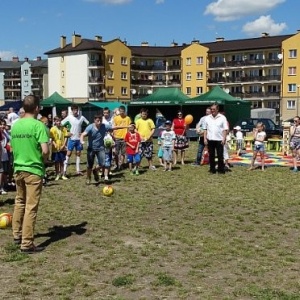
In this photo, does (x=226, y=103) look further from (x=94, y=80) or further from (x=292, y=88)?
(x=94, y=80)

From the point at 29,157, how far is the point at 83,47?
82142 millimetres

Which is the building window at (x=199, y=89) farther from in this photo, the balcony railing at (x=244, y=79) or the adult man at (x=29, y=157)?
the adult man at (x=29, y=157)

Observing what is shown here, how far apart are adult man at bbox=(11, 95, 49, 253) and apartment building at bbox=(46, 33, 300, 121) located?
69715mm

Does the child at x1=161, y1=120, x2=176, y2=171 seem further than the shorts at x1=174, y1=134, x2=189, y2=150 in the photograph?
No

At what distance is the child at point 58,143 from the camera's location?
1309 cm

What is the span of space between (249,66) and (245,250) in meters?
76.3

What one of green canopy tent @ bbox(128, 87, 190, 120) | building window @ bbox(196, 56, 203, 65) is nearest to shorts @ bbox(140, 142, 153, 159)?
green canopy tent @ bbox(128, 87, 190, 120)

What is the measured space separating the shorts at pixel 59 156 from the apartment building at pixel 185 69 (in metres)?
63.5

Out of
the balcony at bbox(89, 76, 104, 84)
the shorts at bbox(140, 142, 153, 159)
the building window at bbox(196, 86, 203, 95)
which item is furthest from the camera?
the building window at bbox(196, 86, 203, 95)

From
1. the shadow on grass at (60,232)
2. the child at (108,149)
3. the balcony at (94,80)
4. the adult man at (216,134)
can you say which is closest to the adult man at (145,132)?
the child at (108,149)

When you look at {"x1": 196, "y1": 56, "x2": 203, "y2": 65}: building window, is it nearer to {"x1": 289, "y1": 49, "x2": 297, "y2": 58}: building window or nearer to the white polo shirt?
{"x1": 289, "y1": 49, "x2": 297, "y2": 58}: building window

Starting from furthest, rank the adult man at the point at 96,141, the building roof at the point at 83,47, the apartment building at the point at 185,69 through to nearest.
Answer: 1. the building roof at the point at 83,47
2. the apartment building at the point at 185,69
3. the adult man at the point at 96,141

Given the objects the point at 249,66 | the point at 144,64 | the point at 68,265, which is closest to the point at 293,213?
the point at 68,265

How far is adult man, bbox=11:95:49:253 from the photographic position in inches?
257
